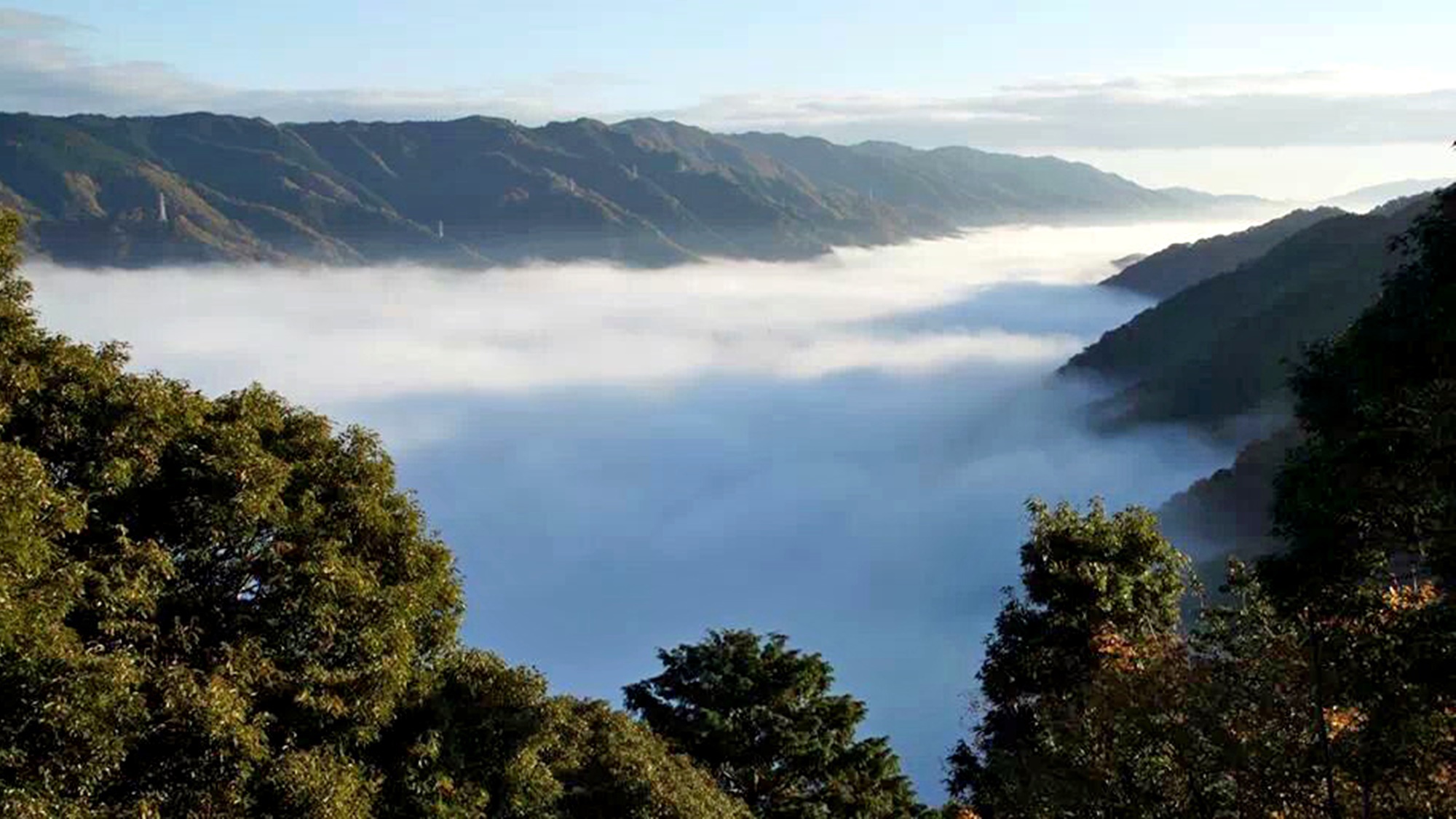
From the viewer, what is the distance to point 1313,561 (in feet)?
52.7

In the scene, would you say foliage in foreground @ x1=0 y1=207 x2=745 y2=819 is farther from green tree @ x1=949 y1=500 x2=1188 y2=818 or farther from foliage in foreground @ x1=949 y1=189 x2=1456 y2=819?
foliage in foreground @ x1=949 y1=189 x2=1456 y2=819

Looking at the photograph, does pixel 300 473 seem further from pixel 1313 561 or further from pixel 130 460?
pixel 1313 561

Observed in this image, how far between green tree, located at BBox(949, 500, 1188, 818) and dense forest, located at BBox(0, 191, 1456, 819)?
0.45 metres

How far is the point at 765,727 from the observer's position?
34.5 m

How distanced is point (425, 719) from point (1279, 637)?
14.6 metres

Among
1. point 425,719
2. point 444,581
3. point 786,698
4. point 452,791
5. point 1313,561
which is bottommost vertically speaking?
point 786,698

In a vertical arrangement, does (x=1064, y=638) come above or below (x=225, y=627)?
below

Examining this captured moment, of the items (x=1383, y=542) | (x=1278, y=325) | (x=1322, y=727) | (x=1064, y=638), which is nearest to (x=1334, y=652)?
(x=1322, y=727)

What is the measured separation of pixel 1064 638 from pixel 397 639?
691 inches

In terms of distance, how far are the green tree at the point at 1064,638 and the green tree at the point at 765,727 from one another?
4.59m

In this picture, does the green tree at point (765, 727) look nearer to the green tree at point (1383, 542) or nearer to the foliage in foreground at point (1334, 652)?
the foliage in foreground at point (1334, 652)

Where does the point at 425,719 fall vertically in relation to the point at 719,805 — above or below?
above

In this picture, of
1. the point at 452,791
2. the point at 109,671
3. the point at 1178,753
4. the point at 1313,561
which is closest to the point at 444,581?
the point at 452,791

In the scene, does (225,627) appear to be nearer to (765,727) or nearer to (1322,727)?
(1322,727)
